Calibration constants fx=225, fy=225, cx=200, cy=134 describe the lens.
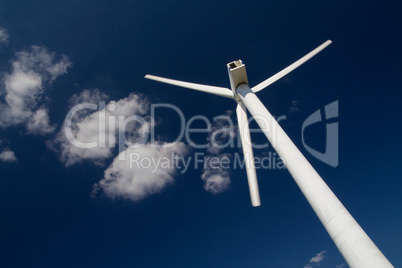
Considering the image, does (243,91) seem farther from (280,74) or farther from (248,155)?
(248,155)

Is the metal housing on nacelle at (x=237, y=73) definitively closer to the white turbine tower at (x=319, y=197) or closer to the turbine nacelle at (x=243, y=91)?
the turbine nacelle at (x=243, y=91)

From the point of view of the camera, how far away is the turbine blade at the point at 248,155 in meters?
15.3

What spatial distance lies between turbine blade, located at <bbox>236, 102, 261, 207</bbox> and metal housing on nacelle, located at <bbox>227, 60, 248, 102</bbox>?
2151mm

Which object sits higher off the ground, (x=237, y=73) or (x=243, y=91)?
(x=237, y=73)

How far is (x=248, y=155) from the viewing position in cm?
1736

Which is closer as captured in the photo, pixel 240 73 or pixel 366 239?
pixel 366 239

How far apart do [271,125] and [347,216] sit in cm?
621

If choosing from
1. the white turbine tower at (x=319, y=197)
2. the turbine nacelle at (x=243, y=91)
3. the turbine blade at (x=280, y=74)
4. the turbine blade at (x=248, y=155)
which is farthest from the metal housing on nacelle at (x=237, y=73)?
the turbine blade at (x=248, y=155)

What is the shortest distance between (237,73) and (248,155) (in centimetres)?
712

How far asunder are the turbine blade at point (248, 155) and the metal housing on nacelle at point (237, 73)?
2.15 metres

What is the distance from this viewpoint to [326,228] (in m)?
9.58

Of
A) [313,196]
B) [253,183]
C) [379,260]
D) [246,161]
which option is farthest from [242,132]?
[379,260]

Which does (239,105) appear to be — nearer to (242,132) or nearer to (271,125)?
(242,132)

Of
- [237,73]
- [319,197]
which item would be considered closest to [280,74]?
[237,73]
